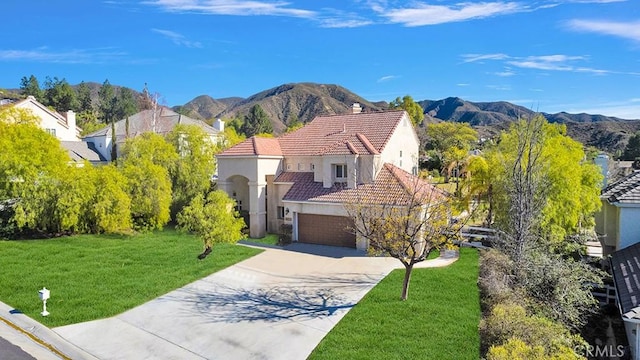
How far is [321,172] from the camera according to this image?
85.8 feet

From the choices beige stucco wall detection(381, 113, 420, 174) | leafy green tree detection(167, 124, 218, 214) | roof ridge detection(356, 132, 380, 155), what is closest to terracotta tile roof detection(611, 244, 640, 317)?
roof ridge detection(356, 132, 380, 155)

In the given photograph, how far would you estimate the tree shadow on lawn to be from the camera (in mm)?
14555

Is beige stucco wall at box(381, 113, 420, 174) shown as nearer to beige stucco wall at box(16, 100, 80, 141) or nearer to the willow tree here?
the willow tree

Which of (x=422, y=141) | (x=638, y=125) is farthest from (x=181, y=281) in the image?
(x=638, y=125)

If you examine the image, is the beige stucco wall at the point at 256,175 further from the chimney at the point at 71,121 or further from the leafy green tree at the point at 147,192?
the chimney at the point at 71,121

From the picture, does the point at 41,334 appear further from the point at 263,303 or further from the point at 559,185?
the point at 559,185

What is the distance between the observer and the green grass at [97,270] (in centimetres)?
1514

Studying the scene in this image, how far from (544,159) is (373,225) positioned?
32.1 feet

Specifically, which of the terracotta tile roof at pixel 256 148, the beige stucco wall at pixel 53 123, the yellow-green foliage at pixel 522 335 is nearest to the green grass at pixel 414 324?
the yellow-green foliage at pixel 522 335

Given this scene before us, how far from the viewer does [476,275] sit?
18188 mm

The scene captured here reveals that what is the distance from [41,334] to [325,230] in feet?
50.8

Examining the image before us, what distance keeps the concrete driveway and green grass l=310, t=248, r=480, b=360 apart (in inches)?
27.1

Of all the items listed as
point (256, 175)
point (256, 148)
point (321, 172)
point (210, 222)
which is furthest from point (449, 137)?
point (210, 222)

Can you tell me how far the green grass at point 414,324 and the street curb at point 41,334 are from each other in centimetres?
734
